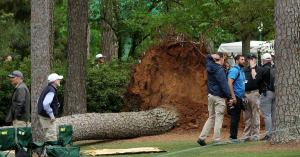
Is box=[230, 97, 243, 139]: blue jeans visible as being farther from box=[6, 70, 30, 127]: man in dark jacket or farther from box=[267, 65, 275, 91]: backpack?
box=[6, 70, 30, 127]: man in dark jacket

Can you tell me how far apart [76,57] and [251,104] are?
6085 mm

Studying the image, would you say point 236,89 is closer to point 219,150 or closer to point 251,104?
point 251,104

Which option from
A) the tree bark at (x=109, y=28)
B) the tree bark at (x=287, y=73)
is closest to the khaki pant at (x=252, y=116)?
the tree bark at (x=287, y=73)

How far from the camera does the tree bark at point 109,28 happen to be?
1324 inches

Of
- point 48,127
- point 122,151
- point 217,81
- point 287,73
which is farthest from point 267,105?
point 48,127

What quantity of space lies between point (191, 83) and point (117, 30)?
39.0 ft

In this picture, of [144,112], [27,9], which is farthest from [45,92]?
[27,9]

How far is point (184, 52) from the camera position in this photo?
22.7 metres

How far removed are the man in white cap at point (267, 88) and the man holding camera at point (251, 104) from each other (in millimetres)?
134

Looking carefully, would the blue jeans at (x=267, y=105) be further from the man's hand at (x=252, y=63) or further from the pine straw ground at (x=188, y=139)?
the pine straw ground at (x=188, y=139)

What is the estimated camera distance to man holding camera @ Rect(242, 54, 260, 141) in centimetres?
1819

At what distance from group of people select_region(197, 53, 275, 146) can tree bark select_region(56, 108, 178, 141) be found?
3030 mm

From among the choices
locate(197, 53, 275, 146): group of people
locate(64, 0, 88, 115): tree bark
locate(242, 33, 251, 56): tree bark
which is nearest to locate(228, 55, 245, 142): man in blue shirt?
locate(197, 53, 275, 146): group of people

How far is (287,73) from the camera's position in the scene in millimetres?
15914
